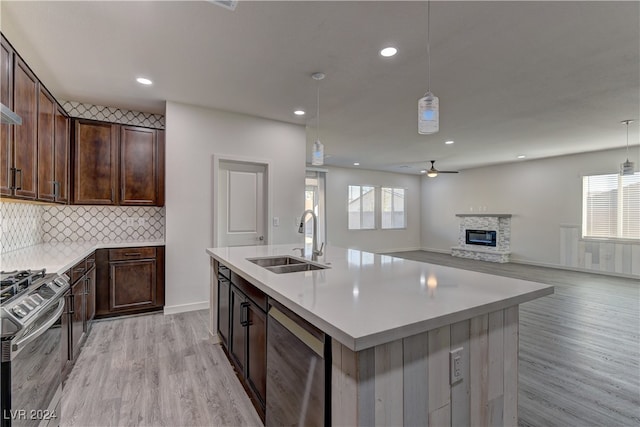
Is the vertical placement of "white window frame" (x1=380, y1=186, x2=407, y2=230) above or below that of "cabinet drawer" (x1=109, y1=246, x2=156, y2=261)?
above

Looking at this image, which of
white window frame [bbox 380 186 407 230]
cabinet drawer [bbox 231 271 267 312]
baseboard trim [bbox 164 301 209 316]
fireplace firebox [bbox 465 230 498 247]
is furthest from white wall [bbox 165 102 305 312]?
fireplace firebox [bbox 465 230 498 247]

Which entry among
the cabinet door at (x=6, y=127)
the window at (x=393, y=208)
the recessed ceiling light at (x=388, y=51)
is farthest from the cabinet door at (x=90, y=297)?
the window at (x=393, y=208)

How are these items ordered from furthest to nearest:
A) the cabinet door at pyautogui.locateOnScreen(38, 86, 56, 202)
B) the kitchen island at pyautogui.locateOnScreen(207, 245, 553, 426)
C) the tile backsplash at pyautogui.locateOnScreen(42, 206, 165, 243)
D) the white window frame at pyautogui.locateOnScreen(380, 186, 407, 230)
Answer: the white window frame at pyautogui.locateOnScreen(380, 186, 407, 230), the tile backsplash at pyautogui.locateOnScreen(42, 206, 165, 243), the cabinet door at pyautogui.locateOnScreen(38, 86, 56, 202), the kitchen island at pyautogui.locateOnScreen(207, 245, 553, 426)

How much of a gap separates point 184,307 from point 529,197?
825cm

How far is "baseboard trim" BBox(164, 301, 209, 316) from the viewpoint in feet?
12.5

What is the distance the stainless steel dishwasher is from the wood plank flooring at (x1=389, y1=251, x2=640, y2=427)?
1505 millimetres

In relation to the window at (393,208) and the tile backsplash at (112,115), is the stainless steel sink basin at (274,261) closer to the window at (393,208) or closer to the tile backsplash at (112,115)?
the tile backsplash at (112,115)

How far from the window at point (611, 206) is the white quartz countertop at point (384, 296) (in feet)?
22.2

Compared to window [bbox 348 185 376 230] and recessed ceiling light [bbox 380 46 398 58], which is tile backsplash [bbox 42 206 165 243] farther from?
window [bbox 348 185 376 230]

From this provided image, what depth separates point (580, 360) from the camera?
267cm

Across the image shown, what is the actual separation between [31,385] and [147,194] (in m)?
2.94

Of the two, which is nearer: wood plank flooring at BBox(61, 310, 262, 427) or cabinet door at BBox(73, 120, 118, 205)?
wood plank flooring at BBox(61, 310, 262, 427)

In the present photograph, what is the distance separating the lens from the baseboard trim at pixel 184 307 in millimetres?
3818

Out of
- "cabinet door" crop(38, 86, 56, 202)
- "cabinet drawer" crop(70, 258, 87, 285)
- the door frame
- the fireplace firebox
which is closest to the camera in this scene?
"cabinet drawer" crop(70, 258, 87, 285)
